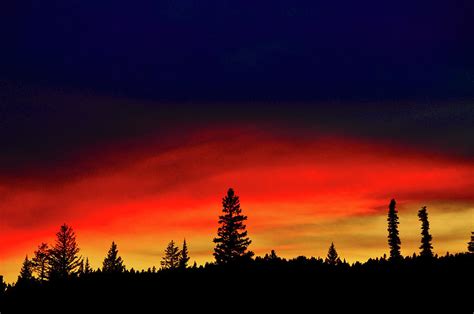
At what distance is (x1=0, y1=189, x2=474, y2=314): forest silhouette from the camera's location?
98.5ft

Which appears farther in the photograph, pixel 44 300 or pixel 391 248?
pixel 391 248

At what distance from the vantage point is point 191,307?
30.9 meters

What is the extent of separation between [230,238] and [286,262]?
35038 millimetres

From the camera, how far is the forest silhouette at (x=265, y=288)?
3003 cm

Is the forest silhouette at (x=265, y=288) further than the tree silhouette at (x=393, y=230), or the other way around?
the tree silhouette at (x=393, y=230)

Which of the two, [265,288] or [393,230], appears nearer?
[265,288]

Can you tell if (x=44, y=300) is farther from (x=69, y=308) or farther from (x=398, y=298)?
(x=398, y=298)

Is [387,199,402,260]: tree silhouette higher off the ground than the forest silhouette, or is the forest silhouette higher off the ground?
[387,199,402,260]: tree silhouette

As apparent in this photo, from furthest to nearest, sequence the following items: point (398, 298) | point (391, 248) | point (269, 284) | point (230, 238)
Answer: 1. point (391, 248)
2. point (230, 238)
3. point (269, 284)
4. point (398, 298)

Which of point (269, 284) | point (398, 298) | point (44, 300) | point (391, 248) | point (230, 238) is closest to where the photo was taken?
point (398, 298)

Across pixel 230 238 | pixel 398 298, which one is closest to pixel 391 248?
pixel 230 238

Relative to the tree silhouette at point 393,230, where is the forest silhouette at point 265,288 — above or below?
below

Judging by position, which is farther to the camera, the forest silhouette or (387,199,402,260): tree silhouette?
(387,199,402,260): tree silhouette

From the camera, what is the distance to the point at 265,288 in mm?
31812
